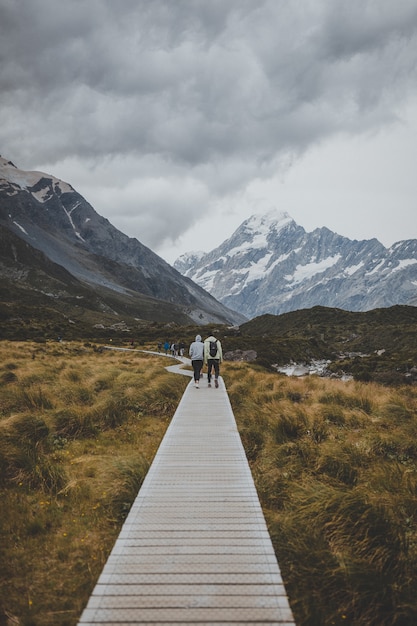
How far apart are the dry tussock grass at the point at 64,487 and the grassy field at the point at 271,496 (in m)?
0.02

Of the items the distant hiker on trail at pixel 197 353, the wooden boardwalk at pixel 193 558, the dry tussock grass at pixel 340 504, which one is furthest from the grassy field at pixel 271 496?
the distant hiker on trail at pixel 197 353

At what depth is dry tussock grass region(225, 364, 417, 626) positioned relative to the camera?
438cm

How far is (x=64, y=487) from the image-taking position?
748 centimetres

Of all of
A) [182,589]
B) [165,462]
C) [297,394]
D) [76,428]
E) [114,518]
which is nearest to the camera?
[182,589]

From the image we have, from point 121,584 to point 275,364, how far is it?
44799 millimetres

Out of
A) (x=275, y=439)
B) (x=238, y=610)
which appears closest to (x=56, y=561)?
(x=238, y=610)

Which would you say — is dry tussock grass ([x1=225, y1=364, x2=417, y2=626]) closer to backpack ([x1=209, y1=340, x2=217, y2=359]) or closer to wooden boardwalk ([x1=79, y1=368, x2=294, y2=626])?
wooden boardwalk ([x1=79, y1=368, x2=294, y2=626])

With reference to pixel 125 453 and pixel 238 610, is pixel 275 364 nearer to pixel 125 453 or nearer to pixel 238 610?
pixel 125 453

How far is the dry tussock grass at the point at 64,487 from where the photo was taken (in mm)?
Result: 4754

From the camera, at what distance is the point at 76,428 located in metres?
11.0

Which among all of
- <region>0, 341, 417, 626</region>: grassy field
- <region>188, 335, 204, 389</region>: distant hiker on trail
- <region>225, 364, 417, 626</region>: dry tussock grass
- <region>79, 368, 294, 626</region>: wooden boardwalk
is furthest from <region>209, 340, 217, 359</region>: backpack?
<region>79, 368, 294, 626</region>: wooden boardwalk

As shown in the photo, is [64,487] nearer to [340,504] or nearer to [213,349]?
[340,504]

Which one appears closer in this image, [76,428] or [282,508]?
[282,508]

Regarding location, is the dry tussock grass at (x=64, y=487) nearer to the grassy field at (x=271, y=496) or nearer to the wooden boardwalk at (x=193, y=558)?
the grassy field at (x=271, y=496)
